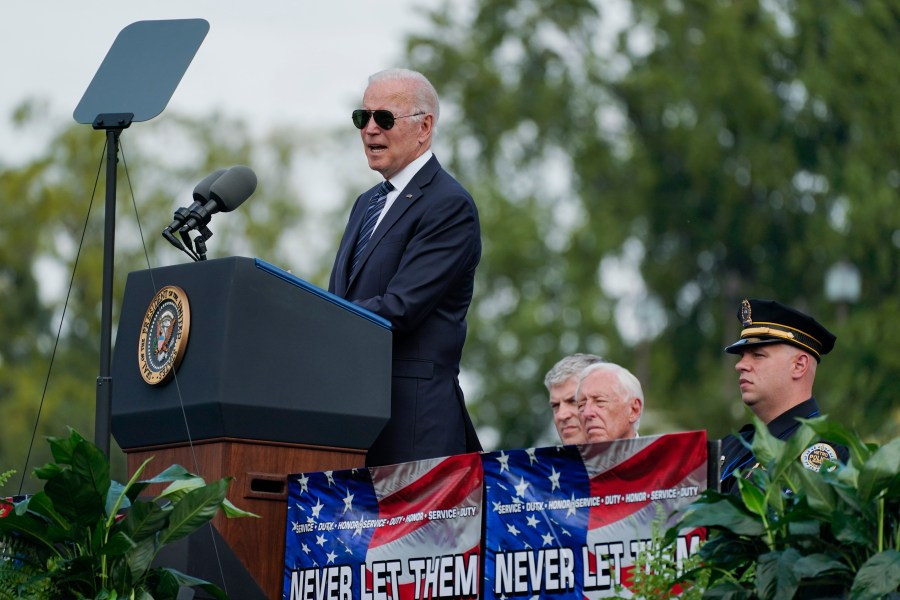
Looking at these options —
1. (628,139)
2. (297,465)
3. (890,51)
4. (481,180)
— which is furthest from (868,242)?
(297,465)

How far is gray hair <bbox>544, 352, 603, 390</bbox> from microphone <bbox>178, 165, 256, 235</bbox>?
2.38 metres

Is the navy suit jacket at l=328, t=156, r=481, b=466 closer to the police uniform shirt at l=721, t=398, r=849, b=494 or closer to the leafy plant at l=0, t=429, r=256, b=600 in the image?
the police uniform shirt at l=721, t=398, r=849, b=494

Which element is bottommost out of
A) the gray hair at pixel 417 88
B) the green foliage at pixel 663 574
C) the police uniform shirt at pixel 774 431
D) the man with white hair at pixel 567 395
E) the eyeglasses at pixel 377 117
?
the green foliage at pixel 663 574

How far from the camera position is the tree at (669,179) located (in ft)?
80.6

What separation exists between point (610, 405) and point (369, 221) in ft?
4.57

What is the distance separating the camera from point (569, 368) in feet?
25.2

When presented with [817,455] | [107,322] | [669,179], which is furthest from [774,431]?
[669,179]

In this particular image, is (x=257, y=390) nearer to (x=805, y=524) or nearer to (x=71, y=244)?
(x=805, y=524)

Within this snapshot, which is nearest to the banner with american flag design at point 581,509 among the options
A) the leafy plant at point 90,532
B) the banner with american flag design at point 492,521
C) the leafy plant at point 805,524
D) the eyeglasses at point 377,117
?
the banner with american flag design at point 492,521

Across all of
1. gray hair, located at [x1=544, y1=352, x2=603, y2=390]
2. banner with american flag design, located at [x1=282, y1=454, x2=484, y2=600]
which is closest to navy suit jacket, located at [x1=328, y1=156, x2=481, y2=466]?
banner with american flag design, located at [x1=282, y1=454, x2=484, y2=600]

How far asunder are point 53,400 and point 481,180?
778 cm

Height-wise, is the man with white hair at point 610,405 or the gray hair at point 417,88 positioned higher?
the gray hair at point 417,88

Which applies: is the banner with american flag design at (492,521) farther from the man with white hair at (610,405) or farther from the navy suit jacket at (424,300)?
the man with white hair at (610,405)

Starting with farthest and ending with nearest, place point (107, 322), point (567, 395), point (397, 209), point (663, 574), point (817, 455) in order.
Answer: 1. point (567, 395)
2. point (397, 209)
3. point (817, 455)
4. point (107, 322)
5. point (663, 574)
